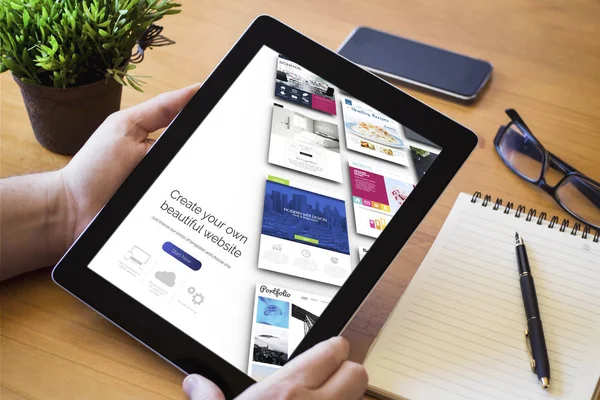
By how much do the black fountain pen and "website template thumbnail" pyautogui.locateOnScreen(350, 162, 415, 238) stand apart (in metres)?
0.19

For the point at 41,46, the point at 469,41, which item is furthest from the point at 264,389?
the point at 469,41

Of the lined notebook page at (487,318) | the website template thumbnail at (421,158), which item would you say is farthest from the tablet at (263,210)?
the lined notebook page at (487,318)

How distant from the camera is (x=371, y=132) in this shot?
712 millimetres

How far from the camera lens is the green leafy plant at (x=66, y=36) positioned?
0.72m

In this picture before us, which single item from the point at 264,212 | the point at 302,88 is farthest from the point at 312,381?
the point at 302,88

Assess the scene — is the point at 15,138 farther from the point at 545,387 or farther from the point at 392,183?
the point at 545,387

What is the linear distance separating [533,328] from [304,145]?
31 cm

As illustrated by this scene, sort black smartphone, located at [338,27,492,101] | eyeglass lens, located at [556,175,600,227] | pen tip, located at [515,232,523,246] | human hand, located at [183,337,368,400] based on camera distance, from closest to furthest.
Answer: human hand, located at [183,337,368,400]
pen tip, located at [515,232,523,246]
eyeglass lens, located at [556,175,600,227]
black smartphone, located at [338,27,492,101]

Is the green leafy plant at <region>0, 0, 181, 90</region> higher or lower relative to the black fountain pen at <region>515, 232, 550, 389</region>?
higher

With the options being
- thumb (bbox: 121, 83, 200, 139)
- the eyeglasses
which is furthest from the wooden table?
thumb (bbox: 121, 83, 200, 139)

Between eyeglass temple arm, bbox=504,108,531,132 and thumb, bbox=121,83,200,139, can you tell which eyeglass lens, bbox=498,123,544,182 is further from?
thumb, bbox=121,83,200,139

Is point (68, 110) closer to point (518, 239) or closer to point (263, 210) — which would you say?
point (263, 210)

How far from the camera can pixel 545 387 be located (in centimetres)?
67

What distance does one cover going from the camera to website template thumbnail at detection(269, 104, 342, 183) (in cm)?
70
